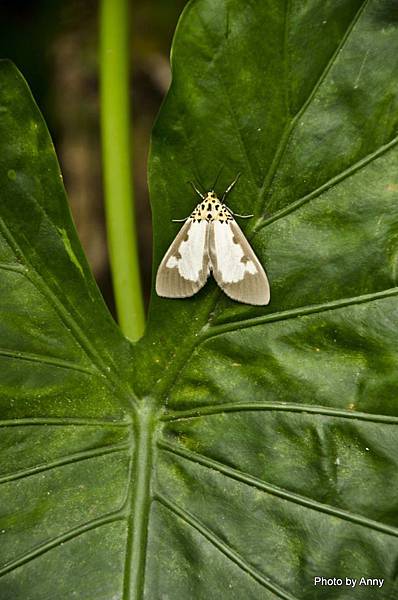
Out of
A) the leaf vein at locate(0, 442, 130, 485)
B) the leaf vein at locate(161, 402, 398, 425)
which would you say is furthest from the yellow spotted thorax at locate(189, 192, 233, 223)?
the leaf vein at locate(0, 442, 130, 485)

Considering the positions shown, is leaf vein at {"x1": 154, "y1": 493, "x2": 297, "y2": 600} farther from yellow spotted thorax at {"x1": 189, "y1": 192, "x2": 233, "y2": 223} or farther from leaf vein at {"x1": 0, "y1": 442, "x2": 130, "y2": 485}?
yellow spotted thorax at {"x1": 189, "y1": 192, "x2": 233, "y2": 223}

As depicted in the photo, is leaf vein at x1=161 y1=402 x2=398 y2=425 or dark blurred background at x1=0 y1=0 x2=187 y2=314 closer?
leaf vein at x1=161 y1=402 x2=398 y2=425

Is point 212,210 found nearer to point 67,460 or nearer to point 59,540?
point 67,460

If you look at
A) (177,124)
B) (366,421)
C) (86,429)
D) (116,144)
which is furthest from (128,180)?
(366,421)

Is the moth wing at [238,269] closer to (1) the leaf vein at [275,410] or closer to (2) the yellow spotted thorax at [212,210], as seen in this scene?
(2) the yellow spotted thorax at [212,210]

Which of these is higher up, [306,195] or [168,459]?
[306,195]

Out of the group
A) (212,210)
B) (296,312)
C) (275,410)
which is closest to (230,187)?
(212,210)

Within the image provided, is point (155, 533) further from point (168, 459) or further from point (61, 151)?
point (61, 151)
